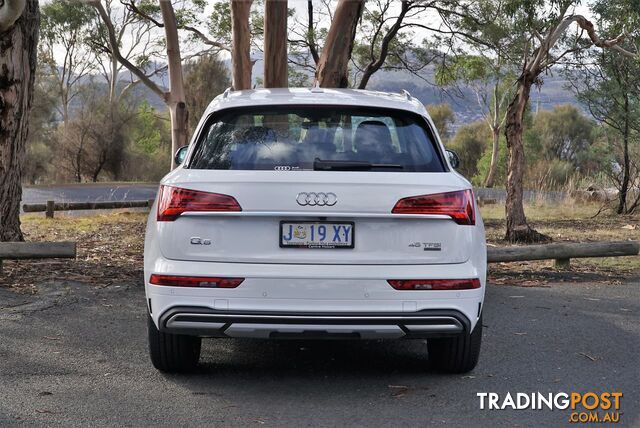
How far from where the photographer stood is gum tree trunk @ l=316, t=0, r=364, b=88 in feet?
48.2

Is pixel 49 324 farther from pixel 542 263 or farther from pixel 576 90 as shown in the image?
pixel 576 90

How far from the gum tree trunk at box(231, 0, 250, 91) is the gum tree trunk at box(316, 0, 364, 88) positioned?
405 cm

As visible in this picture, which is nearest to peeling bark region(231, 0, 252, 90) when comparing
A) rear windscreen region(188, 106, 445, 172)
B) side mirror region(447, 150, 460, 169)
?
side mirror region(447, 150, 460, 169)

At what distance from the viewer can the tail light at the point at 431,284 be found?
14.9ft

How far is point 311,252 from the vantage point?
454 centimetres

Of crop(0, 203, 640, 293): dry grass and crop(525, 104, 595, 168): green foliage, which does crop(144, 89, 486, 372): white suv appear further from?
crop(525, 104, 595, 168): green foliage

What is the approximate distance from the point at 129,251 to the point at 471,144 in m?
65.2

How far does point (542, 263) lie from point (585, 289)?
2172 mm

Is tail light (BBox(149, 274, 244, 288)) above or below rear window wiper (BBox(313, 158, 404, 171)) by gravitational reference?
below

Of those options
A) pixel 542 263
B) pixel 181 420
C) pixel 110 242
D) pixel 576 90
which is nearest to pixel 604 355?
pixel 181 420

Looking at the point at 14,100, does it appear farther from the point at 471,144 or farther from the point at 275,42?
the point at 471,144

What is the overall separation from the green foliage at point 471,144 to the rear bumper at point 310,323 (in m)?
68.0

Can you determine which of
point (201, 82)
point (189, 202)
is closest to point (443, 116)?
point (201, 82)

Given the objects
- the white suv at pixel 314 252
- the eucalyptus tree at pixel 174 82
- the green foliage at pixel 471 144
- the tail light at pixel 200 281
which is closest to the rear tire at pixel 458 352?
the white suv at pixel 314 252
